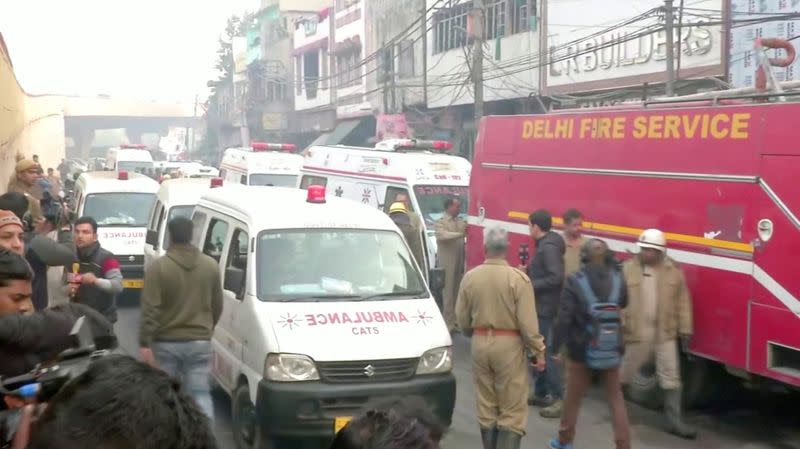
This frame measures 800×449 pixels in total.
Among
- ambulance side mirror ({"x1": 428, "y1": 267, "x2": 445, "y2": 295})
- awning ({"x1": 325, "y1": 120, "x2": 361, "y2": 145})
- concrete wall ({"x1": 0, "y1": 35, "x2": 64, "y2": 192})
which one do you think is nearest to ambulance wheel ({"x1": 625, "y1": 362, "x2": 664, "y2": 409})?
ambulance side mirror ({"x1": 428, "y1": 267, "x2": 445, "y2": 295})

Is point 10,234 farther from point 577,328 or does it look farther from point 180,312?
point 577,328

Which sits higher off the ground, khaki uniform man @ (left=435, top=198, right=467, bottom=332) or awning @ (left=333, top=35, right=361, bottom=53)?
awning @ (left=333, top=35, right=361, bottom=53)

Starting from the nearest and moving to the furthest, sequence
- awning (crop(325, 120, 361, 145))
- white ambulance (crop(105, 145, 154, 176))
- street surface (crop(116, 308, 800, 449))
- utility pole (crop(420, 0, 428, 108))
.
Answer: street surface (crop(116, 308, 800, 449))
utility pole (crop(420, 0, 428, 108))
white ambulance (crop(105, 145, 154, 176))
awning (crop(325, 120, 361, 145))

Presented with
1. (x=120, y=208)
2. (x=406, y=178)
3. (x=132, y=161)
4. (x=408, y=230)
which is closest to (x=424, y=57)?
(x=132, y=161)

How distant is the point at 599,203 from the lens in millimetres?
9664

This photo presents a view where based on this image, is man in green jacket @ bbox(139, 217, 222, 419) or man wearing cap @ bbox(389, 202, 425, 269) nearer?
man in green jacket @ bbox(139, 217, 222, 419)

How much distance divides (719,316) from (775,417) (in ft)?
5.13

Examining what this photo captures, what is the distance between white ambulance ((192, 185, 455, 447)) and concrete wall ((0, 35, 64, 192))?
589 inches

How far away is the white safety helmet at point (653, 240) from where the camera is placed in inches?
322

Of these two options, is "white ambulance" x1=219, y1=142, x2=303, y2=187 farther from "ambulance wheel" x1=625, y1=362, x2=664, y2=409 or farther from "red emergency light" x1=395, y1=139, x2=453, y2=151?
"ambulance wheel" x1=625, y1=362, x2=664, y2=409

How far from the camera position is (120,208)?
16.2 meters

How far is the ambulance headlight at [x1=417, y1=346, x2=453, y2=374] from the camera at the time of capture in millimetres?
7312

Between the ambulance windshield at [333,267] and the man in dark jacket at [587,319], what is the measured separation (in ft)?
4.14

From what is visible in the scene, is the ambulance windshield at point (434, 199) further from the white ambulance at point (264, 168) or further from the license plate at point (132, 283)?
the white ambulance at point (264, 168)
